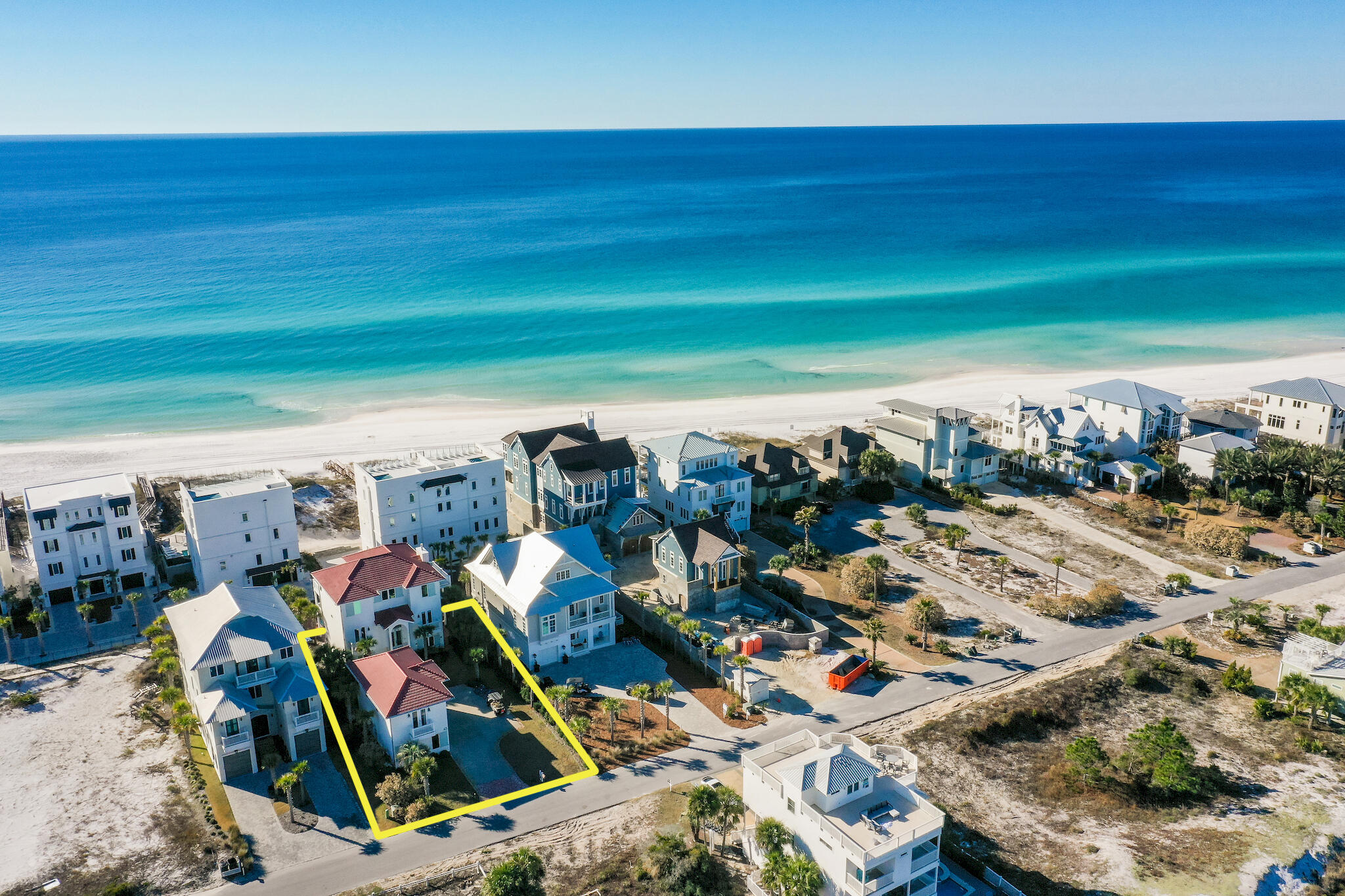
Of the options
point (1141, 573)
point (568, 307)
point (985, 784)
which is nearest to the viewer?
point (985, 784)

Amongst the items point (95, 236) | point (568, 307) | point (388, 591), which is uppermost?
point (95, 236)

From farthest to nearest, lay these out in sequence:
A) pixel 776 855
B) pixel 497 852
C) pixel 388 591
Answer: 1. pixel 388 591
2. pixel 497 852
3. pixel 776 855

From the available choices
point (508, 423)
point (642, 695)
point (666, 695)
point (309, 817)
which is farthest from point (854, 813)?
point (508, 423)

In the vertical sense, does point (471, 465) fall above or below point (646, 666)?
above

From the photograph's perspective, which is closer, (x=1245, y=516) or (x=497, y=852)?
(x=497, y=852)

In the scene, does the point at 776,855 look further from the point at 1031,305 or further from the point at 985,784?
the point at 1031,305

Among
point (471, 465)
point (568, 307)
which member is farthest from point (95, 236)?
point (471, 465)

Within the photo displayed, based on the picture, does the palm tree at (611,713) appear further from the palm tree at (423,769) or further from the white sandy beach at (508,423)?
the white sandy beach at (508,423)
